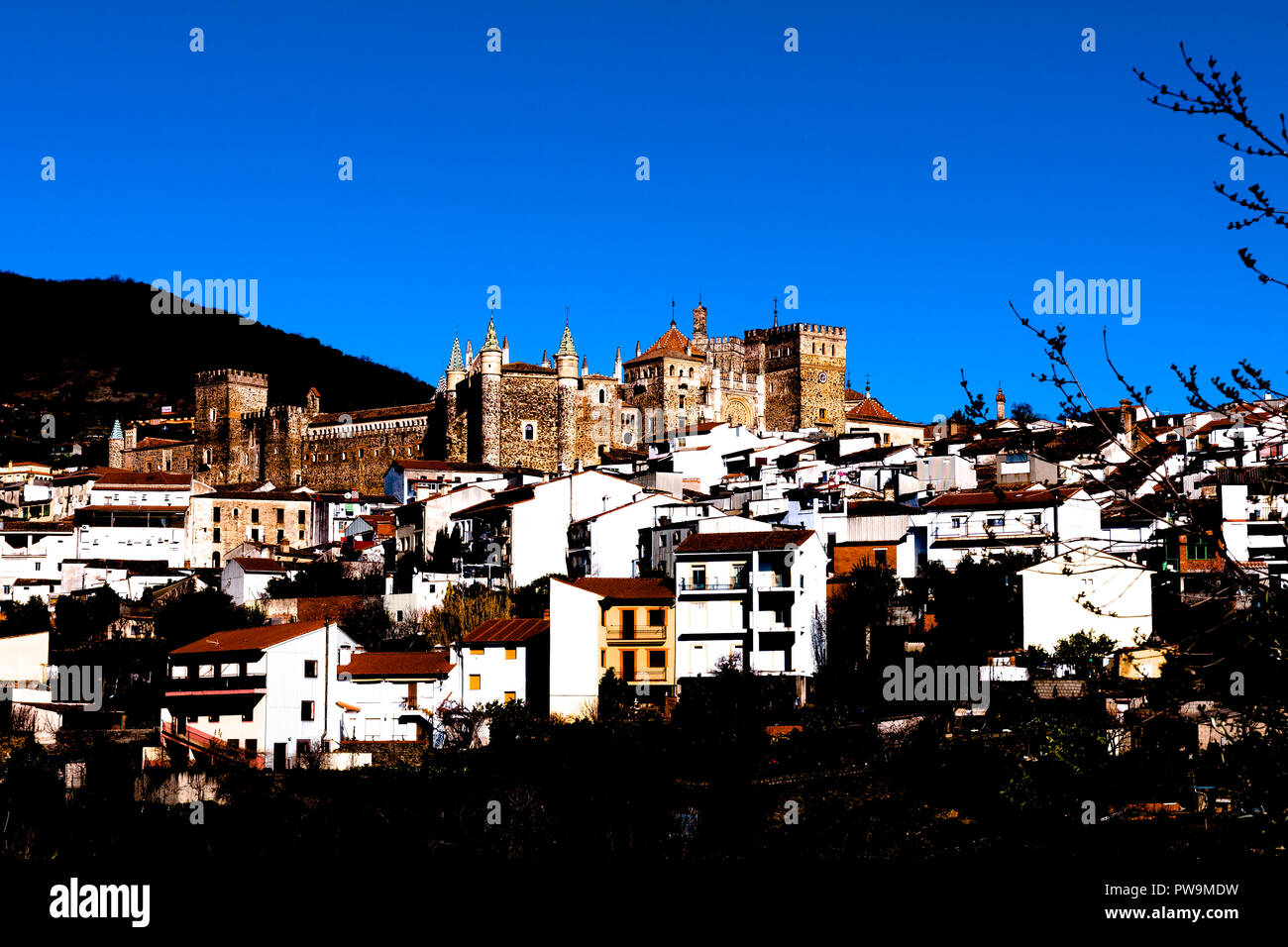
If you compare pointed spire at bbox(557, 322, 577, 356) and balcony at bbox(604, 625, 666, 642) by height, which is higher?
pointed spire at bbox(557, 322, 577, 356)

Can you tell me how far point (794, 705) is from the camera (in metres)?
38.8

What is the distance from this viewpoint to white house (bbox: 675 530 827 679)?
42.2 m

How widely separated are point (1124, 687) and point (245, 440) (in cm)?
7066

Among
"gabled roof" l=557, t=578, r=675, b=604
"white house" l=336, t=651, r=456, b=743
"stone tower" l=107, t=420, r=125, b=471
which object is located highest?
"stone tower" l=107, t=420, r=125, b=471

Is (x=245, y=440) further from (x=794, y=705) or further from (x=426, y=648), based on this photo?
(x=794, y=705)

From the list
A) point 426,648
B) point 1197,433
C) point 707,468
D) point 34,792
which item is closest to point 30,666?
point 426,648

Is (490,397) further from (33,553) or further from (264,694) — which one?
(264,694)

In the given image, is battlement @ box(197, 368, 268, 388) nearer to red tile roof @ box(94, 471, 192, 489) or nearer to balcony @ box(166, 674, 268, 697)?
red tile roof @ box(94, 471, 192, 489)

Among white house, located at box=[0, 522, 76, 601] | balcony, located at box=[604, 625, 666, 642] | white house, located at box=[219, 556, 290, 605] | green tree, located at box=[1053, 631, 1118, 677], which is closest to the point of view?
green tree, located at box=[1053, 631, 1118, 677]

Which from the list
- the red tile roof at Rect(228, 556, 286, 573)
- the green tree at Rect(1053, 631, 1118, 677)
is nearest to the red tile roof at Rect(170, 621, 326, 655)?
the red tile roof at Rect(228, 556, 286, 573)

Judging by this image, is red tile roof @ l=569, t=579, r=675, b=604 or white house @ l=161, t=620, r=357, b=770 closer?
white house @ l=161, t=620, r=357, b=770

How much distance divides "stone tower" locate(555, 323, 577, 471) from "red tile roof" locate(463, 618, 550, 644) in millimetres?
40437

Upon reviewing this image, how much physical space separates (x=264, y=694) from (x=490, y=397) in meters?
47.6

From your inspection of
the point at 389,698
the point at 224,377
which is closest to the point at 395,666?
the point at 389,698
